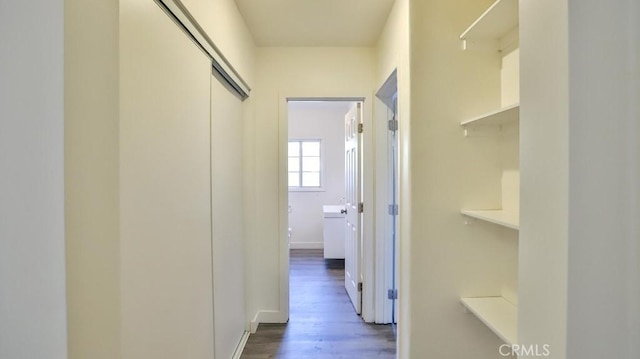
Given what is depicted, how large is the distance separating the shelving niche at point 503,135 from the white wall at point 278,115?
116 centimetres

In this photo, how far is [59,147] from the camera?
25.0 inches

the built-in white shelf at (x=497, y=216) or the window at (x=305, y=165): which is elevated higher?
the window at (x=305, y=165)

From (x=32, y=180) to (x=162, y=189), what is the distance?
51 cm

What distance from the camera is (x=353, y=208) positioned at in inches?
120

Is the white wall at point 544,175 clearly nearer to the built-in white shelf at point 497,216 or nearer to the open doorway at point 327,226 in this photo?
the built-in white shelf at point 497,216

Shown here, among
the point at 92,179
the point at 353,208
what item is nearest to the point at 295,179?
the point at 353,208

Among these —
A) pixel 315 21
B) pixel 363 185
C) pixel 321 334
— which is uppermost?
pixel 315 21

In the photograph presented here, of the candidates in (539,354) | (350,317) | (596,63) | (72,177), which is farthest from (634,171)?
(350,317)

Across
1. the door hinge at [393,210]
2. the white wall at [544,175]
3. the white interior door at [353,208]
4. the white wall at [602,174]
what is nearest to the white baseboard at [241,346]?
the white interior door at [353,208]

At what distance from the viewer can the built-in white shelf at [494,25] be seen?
1271 mm

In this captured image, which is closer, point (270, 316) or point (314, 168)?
point (270, 316)

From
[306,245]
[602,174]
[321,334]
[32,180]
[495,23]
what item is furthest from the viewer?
[306,245]

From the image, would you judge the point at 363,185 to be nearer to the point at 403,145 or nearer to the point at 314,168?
the point at 403,145

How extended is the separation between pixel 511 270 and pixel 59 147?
194cm
